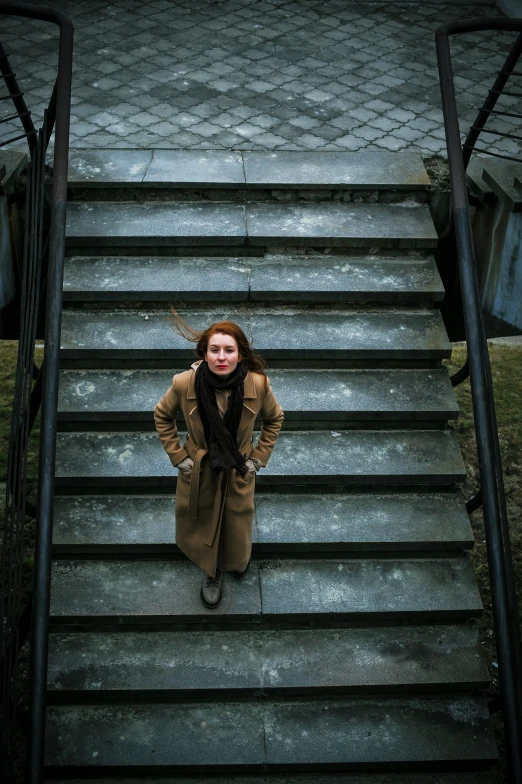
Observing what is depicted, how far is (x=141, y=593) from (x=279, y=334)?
185 cm

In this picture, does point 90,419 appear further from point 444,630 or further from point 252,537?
point 444,630

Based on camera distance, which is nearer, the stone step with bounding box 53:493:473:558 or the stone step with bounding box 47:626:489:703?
the stone step with bounding box 47:626:489:703

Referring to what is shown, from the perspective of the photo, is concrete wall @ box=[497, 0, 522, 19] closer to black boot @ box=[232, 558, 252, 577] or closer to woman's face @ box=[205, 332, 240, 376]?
woman's face @ box=[205, 332, 240, 376]

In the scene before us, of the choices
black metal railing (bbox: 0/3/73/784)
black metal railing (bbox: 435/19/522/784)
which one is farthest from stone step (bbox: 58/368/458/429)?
black metal railing (bbox: 435/19/522/784)

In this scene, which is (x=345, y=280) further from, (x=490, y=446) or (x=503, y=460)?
(x=503, y=460)

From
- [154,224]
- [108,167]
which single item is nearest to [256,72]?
[108,167]

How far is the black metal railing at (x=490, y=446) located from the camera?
3629 mm

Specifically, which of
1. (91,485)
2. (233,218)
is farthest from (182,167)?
(91,485)

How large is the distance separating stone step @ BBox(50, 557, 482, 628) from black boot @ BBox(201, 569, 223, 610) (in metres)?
0.04

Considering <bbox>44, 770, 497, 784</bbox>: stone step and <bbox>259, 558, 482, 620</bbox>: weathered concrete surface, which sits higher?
<bbox>259, 558, 482, 620</bbox>: weathered concrete surface

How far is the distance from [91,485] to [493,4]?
6.77 m

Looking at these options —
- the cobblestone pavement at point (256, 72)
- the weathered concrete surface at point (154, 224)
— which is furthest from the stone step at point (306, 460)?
the cobblestone pavement at point (256, 72)

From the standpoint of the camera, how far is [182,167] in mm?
5848

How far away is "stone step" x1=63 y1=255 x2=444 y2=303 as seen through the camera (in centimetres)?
530
